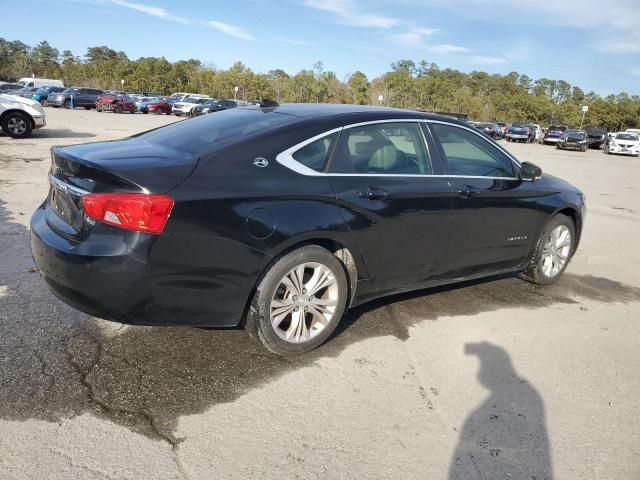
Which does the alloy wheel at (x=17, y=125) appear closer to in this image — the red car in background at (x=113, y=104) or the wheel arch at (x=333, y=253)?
the wheel arch at (x=333, y=253)

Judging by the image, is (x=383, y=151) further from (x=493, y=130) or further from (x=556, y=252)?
(x=493, y=130)

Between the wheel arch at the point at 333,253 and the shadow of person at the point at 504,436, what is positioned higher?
the wheel arch at the point at 333,253

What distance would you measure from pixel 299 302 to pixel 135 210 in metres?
1.22

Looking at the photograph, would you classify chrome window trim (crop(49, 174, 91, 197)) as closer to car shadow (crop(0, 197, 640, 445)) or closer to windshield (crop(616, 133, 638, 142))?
car shadow (crop(0, 197, 640, 445))

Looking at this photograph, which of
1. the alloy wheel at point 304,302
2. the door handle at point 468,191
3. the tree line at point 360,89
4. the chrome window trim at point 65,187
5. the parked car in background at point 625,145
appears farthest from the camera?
the tree line at point 360,89

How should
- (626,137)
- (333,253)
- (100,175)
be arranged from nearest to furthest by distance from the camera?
1. (100,175)
2. (333,253)
3. (626,137)

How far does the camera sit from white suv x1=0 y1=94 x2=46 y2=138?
14.8 meters

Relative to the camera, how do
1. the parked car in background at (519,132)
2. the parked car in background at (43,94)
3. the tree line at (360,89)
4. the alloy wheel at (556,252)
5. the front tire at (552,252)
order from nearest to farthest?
the front tire at (552,252)
the alloy wheel at (556,252)
the parked car in background at (43,94)
the parked car in background at (519,132)
the tree line at (360,89)

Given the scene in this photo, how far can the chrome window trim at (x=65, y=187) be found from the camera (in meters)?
3.12

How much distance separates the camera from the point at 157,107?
4347cm

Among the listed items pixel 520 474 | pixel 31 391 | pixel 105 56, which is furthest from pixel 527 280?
pixel 105 56

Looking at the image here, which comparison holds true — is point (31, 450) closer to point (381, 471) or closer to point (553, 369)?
point (381, 471)

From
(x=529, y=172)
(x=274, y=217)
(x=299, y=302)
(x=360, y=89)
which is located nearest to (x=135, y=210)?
(x=274, y=217)

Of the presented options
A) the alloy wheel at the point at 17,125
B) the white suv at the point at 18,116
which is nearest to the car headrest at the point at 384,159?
the white suv at the point at 18,116
